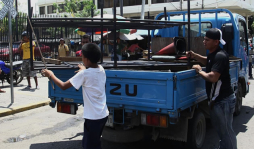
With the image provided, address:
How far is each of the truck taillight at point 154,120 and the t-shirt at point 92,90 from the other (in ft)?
2.38

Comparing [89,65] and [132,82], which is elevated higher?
[89,65]

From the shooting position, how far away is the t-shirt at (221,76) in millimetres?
3686

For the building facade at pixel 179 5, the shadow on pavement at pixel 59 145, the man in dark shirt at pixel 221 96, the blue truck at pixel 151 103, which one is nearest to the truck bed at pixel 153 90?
the blue truck at pixel 151 103

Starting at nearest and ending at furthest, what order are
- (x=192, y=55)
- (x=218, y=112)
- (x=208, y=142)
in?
1. (x=218, y=112)
2. (x=192, y=55)
3. (x=208, y=142)

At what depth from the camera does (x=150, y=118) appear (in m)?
3.81

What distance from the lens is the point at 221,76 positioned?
3.78 m

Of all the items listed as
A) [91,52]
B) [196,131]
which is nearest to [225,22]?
[196,131]

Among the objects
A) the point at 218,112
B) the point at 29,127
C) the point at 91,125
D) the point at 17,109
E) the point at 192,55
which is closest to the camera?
the point at 91,125

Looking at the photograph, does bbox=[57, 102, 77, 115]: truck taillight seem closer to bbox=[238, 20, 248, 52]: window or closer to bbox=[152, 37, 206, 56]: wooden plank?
bbox=[152, 37, 206, 56]: wooden plank

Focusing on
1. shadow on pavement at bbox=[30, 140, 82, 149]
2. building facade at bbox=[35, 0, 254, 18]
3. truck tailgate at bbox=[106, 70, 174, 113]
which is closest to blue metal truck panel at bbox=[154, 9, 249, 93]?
truck tailgate at bbox=[106, 70, 174, 113]

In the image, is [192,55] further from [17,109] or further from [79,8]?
[79,8]

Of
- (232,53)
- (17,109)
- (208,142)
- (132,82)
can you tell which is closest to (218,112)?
(132,82)

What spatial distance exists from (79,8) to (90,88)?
27.9 metres

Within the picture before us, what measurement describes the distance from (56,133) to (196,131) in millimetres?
2753
